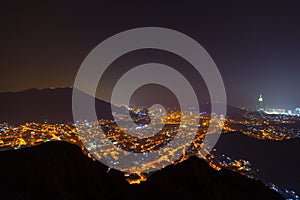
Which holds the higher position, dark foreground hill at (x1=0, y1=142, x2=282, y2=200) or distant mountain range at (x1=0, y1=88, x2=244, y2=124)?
distant mountain range at (x1=0, y1=88, x2=244, y2=124)

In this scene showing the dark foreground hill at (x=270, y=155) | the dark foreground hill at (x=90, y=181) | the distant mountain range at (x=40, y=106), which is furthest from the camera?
the distant mountain range at (x=40, y=106)

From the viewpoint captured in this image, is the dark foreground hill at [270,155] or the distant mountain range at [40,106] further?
the distant mountain range at [40,106]

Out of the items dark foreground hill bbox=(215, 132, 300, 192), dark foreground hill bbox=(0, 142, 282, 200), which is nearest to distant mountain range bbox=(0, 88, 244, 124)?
dark foreground hill bbox=(215, 132, 300, 192)

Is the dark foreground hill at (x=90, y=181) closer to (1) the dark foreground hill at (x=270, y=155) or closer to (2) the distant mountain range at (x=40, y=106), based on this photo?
(1) the dark foreground hill at (x=270, y=155)

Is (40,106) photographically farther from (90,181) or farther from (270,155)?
(90,181)

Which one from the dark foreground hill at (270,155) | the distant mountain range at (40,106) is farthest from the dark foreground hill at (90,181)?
the distant mountain range at (40,106)

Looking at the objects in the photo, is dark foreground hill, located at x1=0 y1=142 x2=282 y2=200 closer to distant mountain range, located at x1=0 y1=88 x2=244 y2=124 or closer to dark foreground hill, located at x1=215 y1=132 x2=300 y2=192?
dark foreground hill, located at x1=215 y1=132 x2=300 y2=192

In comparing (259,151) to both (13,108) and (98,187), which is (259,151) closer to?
(98,187)

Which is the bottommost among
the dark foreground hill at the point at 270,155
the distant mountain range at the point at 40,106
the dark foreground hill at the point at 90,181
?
the dark foreground hill at the point at 270,155
